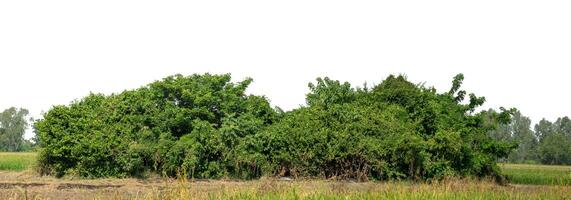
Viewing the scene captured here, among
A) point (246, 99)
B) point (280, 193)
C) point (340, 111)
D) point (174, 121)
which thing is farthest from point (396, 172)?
point (280, 193)

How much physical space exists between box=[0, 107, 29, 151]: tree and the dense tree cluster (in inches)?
3548

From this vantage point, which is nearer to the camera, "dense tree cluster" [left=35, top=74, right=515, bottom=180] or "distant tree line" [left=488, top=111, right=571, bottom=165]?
"dense tree cluster" [left=35, top=74, right=515, bottom=180]

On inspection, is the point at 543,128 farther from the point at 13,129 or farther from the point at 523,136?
the point at 13,129

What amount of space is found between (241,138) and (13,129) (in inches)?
3828

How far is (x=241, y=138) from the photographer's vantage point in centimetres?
2688

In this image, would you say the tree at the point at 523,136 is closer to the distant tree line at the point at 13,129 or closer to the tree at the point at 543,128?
the tree at the point at 543,128

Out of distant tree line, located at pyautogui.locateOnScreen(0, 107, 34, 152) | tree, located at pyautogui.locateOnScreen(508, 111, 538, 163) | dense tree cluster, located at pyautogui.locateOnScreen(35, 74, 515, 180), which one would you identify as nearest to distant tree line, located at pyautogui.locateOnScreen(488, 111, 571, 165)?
tree, located at pyautogui.locateOnScreen(508, 111, 538, 163)

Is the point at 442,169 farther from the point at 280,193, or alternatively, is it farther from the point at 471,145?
the point at 280,193

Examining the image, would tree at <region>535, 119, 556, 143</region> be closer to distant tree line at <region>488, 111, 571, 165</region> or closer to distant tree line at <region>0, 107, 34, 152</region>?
distant tree line at <region>488, 111, 571, 165</region>

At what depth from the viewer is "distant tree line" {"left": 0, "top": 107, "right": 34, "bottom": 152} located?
10775cm

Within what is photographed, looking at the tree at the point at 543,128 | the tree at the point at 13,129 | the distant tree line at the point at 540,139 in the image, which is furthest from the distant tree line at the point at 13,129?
the tree at the point at 543,128

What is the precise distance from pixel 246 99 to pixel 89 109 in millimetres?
7531

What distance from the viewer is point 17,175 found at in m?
28.0

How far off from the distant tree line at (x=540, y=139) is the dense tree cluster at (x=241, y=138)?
5342 centimetres
